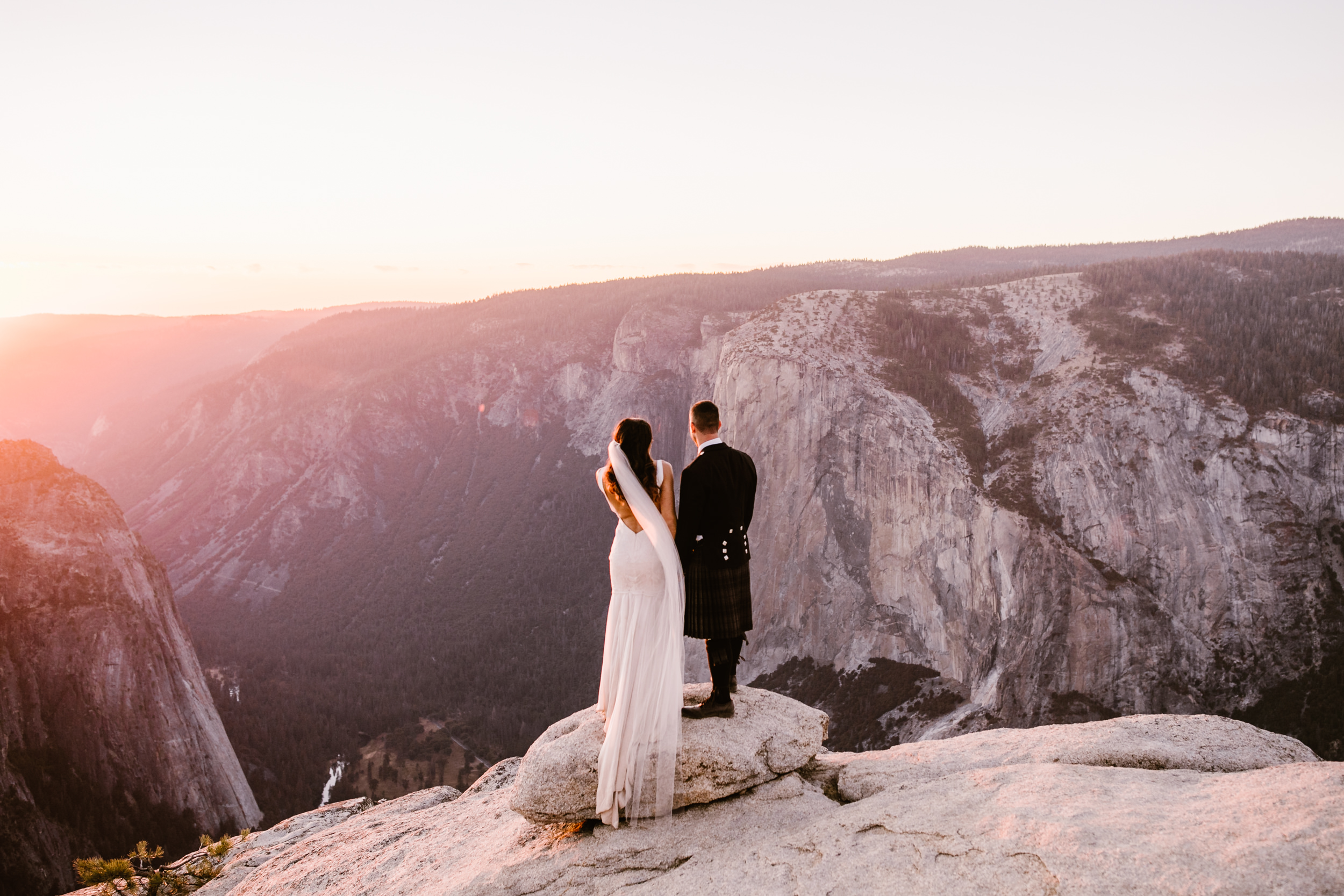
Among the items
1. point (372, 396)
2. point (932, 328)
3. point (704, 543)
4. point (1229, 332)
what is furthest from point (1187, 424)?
point (372, 396)

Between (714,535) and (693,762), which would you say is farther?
(693,762)

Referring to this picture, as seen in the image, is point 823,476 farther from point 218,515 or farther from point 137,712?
point 218,515

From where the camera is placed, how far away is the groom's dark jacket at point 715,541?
8422 millimetres

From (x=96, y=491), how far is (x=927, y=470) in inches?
1969

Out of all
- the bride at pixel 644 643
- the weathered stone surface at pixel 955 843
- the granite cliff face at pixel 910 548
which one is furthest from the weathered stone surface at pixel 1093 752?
the granite cliff face at pixel 910 548

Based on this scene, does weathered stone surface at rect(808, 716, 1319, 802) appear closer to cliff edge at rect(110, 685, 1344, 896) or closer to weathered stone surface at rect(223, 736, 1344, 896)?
cliff edge at rect(110, 685, 1344, 896)

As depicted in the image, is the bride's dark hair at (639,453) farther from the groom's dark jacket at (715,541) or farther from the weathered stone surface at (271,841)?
the weathered stone surface at (271,841)

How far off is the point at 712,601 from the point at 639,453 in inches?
79.7

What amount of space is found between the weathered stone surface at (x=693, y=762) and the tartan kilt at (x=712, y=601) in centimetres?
149

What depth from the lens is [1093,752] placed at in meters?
9.66

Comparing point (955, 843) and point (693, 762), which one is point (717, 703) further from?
point (955, 843)

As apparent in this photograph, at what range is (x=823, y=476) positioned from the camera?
58094 millimetres

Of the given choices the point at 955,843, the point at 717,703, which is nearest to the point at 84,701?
the point at 717,703

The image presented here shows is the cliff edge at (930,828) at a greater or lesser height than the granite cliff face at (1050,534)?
greater
